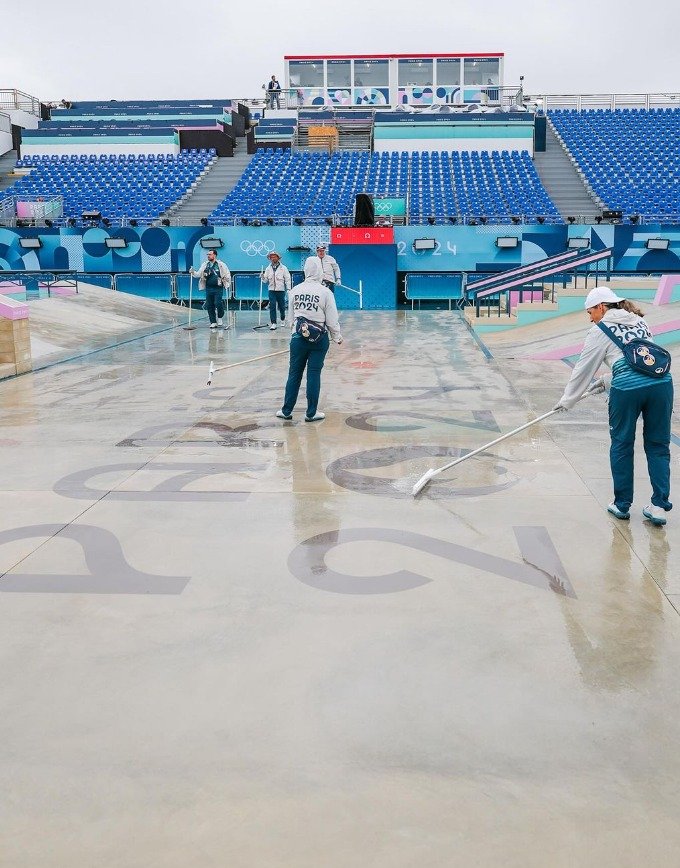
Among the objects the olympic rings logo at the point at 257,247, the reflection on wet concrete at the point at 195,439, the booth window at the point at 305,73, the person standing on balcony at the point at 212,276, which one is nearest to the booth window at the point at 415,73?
the booth window at the point at 305,73

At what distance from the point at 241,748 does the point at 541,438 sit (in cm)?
549

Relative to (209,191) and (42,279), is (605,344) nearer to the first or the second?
(42,279)

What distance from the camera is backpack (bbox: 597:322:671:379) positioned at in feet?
15.9

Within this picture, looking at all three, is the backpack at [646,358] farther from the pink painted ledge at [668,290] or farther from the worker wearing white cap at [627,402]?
the pink painted ledge at [668,290]

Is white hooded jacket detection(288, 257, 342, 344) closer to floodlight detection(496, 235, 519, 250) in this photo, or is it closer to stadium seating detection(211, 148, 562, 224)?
floodlight detection(496, 235, 519, 250)

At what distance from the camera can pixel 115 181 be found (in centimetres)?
3206

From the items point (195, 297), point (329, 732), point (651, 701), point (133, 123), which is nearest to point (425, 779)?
point (329, 732)

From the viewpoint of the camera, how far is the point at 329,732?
9.37 feet

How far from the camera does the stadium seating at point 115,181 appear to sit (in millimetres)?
29453

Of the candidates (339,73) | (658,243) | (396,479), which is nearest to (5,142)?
(339,73)

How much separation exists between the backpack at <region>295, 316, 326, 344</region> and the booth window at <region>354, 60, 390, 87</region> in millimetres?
39676

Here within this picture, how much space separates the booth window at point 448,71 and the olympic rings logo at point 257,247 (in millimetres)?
22939

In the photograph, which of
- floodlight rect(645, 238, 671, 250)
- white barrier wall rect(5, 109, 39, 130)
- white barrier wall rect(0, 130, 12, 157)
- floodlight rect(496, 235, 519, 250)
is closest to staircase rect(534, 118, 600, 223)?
floodlight rect(645, 238, 671, 250)

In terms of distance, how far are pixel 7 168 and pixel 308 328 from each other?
32.8 metres
